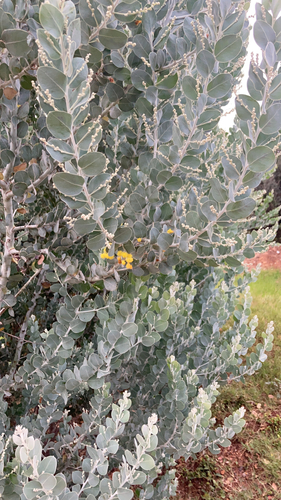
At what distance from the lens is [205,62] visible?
36.3 inches

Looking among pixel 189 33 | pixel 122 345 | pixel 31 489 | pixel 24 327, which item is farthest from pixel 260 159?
pixel 24 327

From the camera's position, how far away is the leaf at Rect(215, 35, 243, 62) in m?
0.87

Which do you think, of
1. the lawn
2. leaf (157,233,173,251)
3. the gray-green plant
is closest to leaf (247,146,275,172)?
the gray-green plant

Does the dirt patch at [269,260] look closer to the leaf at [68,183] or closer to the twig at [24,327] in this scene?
the twig at [24,327]

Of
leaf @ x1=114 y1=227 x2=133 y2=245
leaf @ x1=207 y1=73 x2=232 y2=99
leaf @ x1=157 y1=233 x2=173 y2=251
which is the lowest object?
leaf @ x1=157 y1=233 x2=173 y2=251

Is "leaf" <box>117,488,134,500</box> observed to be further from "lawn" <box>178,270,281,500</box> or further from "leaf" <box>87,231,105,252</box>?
"lawn" <box>178,270,281,500</box>

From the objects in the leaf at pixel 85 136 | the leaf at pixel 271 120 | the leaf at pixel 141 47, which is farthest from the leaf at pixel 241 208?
the leaf at pixel 141 47

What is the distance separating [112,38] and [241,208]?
62cm

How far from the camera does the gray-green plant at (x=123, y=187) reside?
843 millimetres

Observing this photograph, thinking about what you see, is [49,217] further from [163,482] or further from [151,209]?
[163,482]

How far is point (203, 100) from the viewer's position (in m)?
0.96

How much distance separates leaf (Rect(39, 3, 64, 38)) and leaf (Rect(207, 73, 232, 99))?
1.50 ft

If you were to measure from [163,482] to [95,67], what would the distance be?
204 centimetres

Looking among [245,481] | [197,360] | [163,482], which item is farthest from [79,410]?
[245,481]
